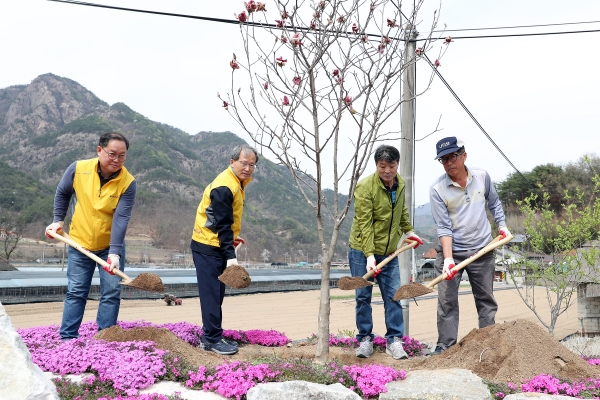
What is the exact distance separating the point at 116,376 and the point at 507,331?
3173 millimetres

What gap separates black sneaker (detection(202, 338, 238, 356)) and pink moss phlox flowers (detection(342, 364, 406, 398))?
4.87ft

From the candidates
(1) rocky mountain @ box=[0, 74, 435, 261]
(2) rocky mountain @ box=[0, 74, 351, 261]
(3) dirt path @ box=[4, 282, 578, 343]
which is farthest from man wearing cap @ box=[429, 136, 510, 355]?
(2) rocky mountain @ box=[0, 74, 351, 261]

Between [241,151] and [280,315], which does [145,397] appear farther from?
[280,315]

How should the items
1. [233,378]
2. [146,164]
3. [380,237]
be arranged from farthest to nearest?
[146,164]
[380,237]
[233,378]

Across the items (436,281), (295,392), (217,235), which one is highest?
(217,235)

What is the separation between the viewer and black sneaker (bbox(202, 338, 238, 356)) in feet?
17.3

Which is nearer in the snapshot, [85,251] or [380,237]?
[85,251]

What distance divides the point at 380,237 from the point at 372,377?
1.70m

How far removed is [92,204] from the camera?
202 inches

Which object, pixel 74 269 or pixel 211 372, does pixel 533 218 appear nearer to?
pixel 211 372

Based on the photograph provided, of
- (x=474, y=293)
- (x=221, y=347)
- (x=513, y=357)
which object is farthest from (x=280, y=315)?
(x=513, y=357)

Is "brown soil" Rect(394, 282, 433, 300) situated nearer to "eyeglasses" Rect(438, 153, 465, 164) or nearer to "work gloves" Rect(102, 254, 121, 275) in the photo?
"eyeglasses" Rect(438, 153, 465, 164)

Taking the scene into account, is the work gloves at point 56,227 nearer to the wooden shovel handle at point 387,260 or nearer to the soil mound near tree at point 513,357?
the wooden shovel handle at point 387,260

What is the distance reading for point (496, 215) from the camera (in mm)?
5309
